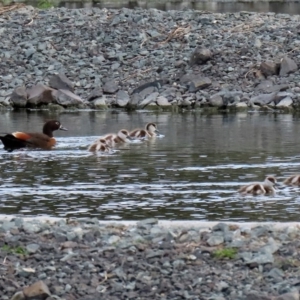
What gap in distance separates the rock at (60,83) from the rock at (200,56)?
2.97 metres

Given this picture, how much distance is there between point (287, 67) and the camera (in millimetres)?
23922

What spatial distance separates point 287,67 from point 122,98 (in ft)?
12.5

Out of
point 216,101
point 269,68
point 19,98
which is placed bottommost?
point 216,101

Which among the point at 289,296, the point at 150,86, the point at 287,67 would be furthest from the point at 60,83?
the point at 289,296

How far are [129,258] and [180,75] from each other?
16.7 metres

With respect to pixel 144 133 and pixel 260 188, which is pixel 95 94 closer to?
pixel 144 133

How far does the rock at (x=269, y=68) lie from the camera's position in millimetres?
24016

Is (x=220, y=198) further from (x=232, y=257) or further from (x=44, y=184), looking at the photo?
(x=232, y=257)

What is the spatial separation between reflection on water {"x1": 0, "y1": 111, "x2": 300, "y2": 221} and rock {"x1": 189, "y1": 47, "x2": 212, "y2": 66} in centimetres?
565

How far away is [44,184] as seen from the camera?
39.4 ft

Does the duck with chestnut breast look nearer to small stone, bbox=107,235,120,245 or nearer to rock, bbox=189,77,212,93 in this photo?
small stone, bbox=107,235,120,245

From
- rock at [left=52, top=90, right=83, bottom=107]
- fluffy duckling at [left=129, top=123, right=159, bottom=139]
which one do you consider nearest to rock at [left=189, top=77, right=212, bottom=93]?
rock at [left=52, top=90, right=83, bottom=107]

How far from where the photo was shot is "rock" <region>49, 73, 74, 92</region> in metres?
23.9

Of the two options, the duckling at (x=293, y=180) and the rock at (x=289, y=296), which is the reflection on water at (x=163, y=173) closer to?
the duckling at (x=293, y=180)
